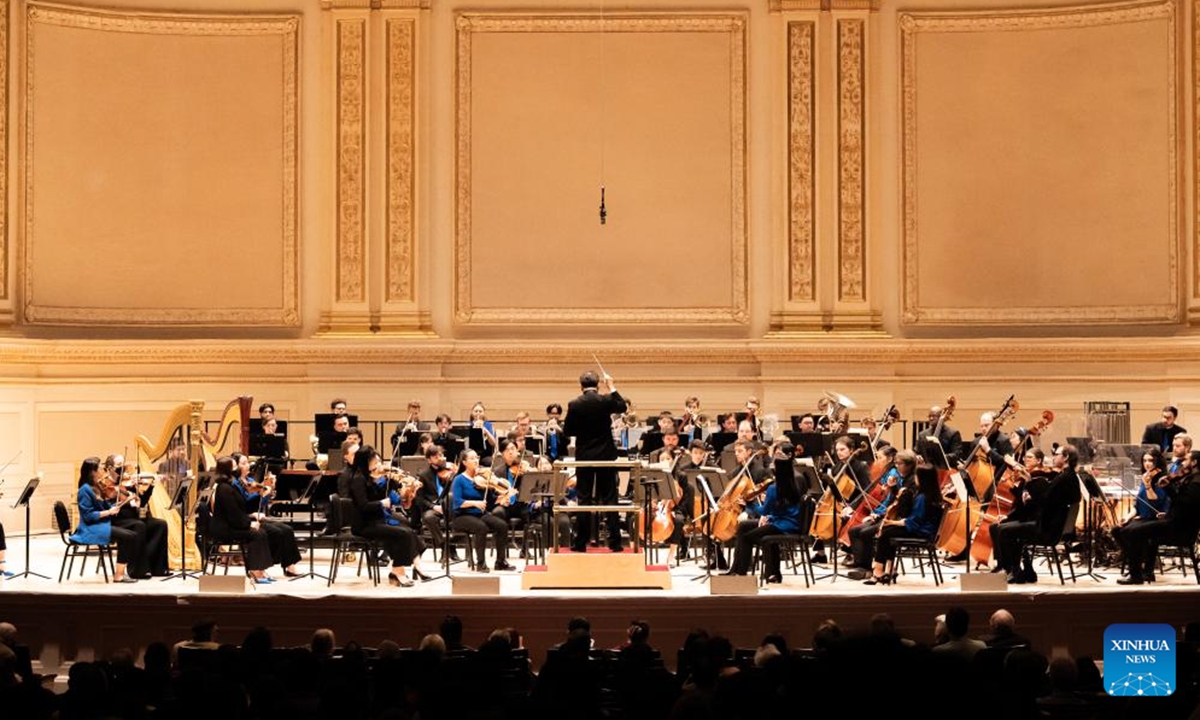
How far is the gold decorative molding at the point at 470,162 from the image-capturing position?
59.6ft

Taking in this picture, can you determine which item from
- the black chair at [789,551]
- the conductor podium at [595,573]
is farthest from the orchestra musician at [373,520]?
the black chair at [789,551]

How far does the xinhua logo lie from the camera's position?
579cm

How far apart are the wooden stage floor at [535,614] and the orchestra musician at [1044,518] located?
948mm

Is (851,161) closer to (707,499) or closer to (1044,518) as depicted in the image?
(1044,518)

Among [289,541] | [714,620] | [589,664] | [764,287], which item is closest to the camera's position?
[589,664]

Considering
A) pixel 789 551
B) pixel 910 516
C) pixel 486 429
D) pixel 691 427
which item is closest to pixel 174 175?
pixel 486 429

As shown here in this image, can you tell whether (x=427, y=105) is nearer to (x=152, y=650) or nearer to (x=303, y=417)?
(x=303, y=417)

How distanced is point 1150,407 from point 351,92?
987 centimetres

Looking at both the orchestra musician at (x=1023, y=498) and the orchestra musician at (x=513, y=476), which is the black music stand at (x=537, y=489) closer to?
the orchestra musician at (x=513, y=476)

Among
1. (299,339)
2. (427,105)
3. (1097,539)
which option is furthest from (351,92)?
(1097,539)

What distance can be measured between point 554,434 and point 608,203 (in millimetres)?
3801

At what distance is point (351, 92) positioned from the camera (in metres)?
17.9

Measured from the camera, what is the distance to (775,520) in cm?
1205

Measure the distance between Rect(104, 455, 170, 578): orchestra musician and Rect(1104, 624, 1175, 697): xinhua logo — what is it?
8.61 meters
